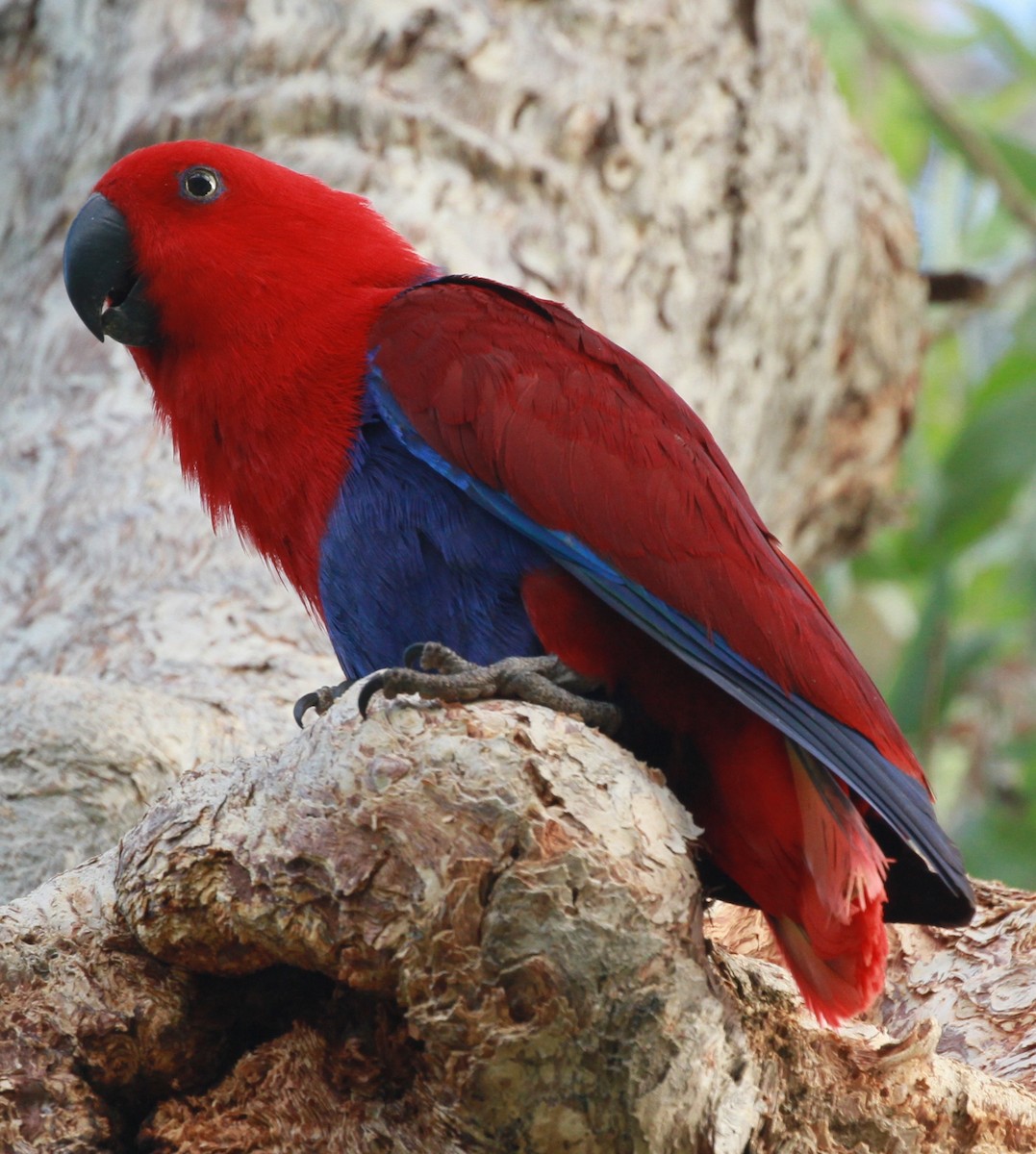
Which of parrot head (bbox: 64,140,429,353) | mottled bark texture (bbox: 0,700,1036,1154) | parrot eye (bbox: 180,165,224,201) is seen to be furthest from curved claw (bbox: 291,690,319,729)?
parrot eye (bbox: 180,165,224,201)

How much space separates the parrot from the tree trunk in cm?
26

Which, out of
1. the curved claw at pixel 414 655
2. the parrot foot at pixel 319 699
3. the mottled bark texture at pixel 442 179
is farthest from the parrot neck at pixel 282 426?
the mottled bark texture at pixel 442 179

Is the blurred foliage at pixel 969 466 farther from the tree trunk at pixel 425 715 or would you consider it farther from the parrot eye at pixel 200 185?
the parrot eye at pixel 200 185

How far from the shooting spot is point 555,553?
2.77m

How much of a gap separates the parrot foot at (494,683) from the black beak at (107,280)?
1.28m

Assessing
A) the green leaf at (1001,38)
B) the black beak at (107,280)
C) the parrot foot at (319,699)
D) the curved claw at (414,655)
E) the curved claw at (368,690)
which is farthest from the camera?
the green leaf at (1001,38)

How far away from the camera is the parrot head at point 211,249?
11.0ft

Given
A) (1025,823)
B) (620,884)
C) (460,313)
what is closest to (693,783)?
(620,884)

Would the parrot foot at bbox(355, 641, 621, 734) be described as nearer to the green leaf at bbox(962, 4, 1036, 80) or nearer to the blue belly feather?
the blue belly feather

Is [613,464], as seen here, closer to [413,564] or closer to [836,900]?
[413,564]

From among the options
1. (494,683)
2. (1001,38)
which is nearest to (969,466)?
(1001,38)

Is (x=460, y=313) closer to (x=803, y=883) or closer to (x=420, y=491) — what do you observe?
(x=420, y=491)

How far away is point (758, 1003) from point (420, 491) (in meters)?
1.16

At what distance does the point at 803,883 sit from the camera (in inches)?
105
